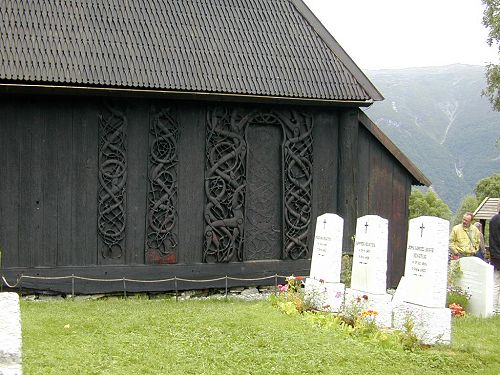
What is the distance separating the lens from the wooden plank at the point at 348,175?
1492 centimetres

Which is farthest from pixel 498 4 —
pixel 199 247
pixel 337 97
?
pixel 199 247

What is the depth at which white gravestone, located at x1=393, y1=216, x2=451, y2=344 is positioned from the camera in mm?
9531

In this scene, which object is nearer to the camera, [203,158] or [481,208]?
[203,158]

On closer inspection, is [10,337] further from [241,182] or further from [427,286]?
[241,182]

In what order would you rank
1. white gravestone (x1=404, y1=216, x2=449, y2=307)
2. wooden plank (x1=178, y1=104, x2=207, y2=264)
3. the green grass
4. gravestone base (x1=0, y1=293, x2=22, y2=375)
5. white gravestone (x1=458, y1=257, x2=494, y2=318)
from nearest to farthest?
gravestone base (x1=0, y1=293, x2=22, y2=375), the green grass, white gravestone (x1=404, y1=216, x2=449, y2=307), white gravestone (x1=458, y1=257, x2=494, y2=318), wooden plank (x1=178, y1=104, x2=207, y2=264)

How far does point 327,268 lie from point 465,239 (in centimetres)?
424

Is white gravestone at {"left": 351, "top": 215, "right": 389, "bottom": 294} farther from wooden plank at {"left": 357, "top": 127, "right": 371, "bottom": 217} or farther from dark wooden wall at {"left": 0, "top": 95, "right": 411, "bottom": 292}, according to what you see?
wooden plank at {"left": 357, "top": 127, "right": 371, "bottom": 217}

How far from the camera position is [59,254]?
13.2 m

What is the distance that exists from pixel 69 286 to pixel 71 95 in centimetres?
314

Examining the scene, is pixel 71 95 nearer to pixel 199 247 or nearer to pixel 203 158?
pixel 203 158

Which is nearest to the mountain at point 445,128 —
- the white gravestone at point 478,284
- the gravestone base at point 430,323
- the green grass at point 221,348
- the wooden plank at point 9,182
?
the white gravestone at point 478,284

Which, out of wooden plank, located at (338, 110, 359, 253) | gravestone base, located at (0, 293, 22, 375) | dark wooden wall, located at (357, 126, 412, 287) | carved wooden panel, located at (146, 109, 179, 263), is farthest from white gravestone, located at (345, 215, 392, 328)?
gravestone base, located at (0, 293, 22, 375)

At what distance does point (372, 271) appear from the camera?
1076 cm

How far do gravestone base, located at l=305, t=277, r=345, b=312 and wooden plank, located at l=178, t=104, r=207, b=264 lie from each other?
118 inches
